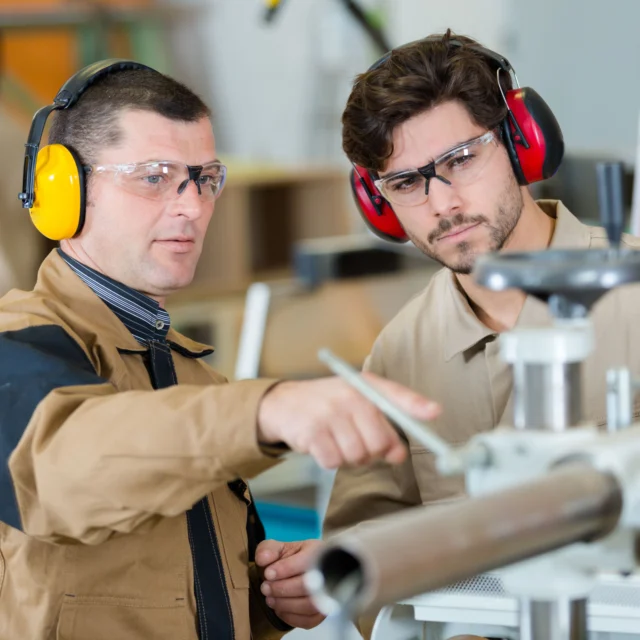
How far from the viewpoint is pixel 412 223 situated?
5.52 ft

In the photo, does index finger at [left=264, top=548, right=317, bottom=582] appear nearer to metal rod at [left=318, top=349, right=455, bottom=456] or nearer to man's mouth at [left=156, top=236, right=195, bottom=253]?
man's mouth at [left=156, top=236, right=195, bottom=253]

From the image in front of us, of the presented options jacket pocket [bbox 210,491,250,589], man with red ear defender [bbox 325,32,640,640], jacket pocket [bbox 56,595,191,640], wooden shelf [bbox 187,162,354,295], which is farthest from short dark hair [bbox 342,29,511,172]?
wooden shelf [bbox 187,162,354,295]

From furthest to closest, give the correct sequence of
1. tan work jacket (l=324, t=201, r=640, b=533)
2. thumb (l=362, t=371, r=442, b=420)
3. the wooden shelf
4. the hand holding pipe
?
the wooden shelf → tan work jacket (l=324, t=201, r=640, b=533) → thumb (l=362, t=371, r=442, b=420) → the hand holding pipe

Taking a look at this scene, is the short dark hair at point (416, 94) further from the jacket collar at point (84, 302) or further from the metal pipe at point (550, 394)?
the metal pipe at point (550, 394)

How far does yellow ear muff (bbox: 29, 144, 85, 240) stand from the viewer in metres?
1.39

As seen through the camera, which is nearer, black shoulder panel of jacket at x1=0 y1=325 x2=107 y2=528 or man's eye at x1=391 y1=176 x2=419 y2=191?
black shoulder panel of jacket at x1=0 y1=325 x2=107 y2=528

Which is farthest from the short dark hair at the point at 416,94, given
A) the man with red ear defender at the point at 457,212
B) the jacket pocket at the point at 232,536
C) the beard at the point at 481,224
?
the jacket pocket at the point at 232,536

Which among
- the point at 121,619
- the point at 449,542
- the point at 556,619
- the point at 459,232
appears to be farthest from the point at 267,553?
the point at 449,542

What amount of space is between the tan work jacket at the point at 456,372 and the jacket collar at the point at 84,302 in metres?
0.50

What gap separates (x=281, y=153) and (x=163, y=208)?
16.1ft

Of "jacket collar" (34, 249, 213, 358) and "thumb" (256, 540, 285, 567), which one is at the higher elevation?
"jacket collar" (34, 249, 213, 358)

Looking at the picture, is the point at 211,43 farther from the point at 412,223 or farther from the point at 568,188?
the point at 412,223

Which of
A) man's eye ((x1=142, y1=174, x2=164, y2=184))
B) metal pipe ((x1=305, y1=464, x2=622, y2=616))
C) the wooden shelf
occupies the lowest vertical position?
the wooden shelf

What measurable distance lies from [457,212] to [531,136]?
16cm
